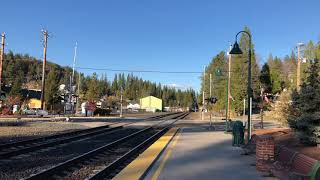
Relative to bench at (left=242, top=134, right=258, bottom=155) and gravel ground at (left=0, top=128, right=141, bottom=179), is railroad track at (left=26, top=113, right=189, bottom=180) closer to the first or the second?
gravel ground at (left=0, top=128, right=141, bottom=179)

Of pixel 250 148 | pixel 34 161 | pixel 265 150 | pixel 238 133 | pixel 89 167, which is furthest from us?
pixel 238 133

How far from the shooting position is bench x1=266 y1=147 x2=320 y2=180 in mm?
10391

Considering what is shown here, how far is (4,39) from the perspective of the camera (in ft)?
201

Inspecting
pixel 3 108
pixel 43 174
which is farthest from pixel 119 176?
pixel 3 108

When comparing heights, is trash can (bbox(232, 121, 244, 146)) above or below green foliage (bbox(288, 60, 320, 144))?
below

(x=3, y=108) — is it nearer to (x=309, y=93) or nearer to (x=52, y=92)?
(x=52, y=92)

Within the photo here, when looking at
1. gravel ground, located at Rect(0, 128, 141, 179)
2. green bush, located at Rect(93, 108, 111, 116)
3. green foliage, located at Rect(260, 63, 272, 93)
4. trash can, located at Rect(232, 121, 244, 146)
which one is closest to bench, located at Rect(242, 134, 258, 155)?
trash can, located at Rect(232, 121, 244, 146)

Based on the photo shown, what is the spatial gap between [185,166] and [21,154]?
7348mm

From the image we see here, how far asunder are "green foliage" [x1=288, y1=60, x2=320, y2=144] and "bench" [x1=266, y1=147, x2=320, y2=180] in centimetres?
300

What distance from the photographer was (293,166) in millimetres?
12680

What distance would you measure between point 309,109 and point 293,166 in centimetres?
571

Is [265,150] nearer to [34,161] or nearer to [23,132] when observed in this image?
[34,161]

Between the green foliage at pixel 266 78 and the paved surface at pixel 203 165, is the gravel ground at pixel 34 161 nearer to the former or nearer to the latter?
the paved surface at pixel 203 165

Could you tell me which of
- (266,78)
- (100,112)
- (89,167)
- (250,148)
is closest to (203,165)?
(89,167)
